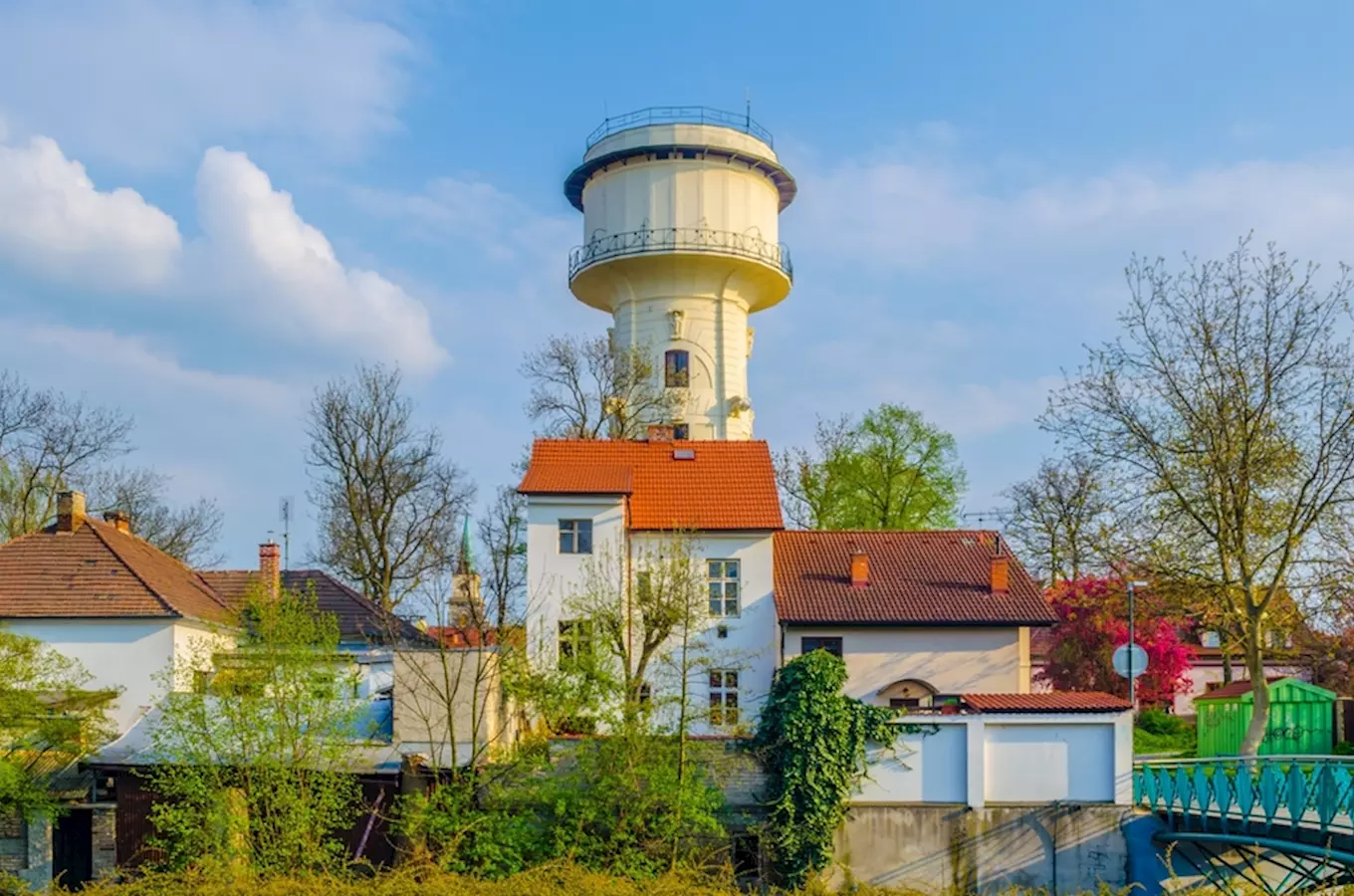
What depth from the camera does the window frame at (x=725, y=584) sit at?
104 ft

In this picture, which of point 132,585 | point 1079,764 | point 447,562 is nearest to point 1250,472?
point 1079,764

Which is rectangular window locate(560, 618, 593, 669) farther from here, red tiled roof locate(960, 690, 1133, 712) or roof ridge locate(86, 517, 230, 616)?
roof ridge locate(86, 517, 230, 616)

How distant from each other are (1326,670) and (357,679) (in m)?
33.5

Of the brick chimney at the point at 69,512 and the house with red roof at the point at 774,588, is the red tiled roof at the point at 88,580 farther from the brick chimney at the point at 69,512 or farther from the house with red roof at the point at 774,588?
the house with red roof at the point at 774,588

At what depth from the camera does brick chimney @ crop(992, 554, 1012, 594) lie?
31719 millimetres

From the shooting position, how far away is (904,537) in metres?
34.1

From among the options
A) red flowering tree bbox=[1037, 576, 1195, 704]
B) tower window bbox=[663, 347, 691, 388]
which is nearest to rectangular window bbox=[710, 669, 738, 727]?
red flowering tree bbox=[1037, 576, 1195, 704]

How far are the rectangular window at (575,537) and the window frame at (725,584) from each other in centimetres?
284

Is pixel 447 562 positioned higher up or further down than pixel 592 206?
further down

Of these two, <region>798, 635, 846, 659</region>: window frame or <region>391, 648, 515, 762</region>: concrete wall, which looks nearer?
<region>391, 648, 515, 762</region>: concrete wall

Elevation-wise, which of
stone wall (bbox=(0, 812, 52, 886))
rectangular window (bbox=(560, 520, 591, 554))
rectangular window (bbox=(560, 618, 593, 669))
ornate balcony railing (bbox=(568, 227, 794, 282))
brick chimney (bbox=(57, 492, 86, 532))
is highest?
ornate balcony railing (bbox=(568, 227, 794, 282))

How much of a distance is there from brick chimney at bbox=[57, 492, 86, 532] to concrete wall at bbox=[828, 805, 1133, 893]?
61.9 ft

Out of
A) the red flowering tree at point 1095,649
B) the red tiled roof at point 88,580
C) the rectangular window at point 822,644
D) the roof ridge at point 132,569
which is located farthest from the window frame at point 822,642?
the roof ridge at point 132,569

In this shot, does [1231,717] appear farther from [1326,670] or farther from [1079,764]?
[1079,764]
